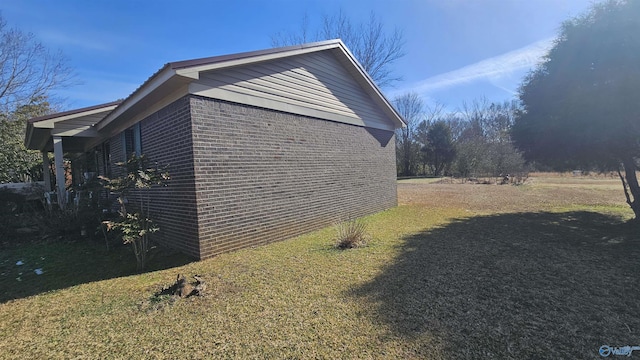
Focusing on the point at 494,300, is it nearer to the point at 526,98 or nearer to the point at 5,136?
the point at 526,98

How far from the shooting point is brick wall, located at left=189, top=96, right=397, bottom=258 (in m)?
5.54

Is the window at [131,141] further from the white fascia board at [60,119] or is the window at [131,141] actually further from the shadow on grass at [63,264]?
the shadow on grass at [63,264]

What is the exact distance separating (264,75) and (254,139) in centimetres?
156

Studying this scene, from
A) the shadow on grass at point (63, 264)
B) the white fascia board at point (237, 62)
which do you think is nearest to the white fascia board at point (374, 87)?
the white fascia board at point (237, 62)

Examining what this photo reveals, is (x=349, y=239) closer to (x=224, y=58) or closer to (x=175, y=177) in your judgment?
(x=175, y=177)

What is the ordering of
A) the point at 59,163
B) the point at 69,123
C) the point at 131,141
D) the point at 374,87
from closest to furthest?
1. the point at 131,141
2. the point at 59,163
3. the point at 69,123
4. the point at 374,87

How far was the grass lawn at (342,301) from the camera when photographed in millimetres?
2789

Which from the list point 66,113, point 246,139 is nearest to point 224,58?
point 246,139

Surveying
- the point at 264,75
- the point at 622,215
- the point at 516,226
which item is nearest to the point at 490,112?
the point at 622,215

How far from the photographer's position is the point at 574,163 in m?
9.29

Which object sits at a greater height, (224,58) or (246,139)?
(224,58)

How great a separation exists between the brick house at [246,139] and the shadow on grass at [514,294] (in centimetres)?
300

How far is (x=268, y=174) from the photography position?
6.74 metres

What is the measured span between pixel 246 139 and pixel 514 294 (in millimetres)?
5323
